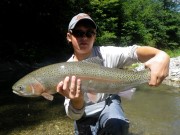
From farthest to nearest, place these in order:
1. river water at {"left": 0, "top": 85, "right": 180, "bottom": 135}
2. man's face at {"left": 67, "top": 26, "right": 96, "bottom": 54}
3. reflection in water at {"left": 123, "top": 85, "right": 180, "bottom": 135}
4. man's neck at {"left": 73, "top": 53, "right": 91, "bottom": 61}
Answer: reflection in water at {"left": 123, "top": 85, "right": 180, "bottom": 135} → river water at {"left": 0, "top": 85, "right": 180, "bottom": 135} → man's neck at {"left": 73, "top": 53, "right": 91, "bottom": 61} → man's face at {"left": 67, "top": 26, "right": 96, "bottom": 54}

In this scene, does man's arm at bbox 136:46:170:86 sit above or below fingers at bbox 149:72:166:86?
above

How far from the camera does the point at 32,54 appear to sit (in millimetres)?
20750

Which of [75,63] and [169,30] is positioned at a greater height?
[75,63]

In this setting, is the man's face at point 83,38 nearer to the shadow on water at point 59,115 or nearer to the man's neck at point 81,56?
the man's neck at point 81,56

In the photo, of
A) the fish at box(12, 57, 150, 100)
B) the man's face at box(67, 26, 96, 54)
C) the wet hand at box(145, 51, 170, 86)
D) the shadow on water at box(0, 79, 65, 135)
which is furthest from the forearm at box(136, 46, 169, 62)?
the shadow on water at box(0, 79, 65, 135)

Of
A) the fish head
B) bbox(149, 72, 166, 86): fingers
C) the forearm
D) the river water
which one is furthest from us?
the river water

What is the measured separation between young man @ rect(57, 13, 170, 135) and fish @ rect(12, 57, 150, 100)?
0.48 ft

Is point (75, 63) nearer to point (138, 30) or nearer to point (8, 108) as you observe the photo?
point (8, 108)

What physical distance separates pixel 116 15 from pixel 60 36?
10.9 meters

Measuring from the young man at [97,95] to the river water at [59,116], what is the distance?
11.0 feet

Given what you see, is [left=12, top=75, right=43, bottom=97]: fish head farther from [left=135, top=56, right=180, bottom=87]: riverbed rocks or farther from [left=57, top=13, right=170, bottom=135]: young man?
[left=135, top=56, right=180, bottom=87]: riverbed rocks

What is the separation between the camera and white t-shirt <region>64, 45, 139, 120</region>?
13.8 feet

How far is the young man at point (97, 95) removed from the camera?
402 cm

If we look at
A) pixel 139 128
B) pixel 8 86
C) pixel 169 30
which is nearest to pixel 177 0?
pixel 169 30
